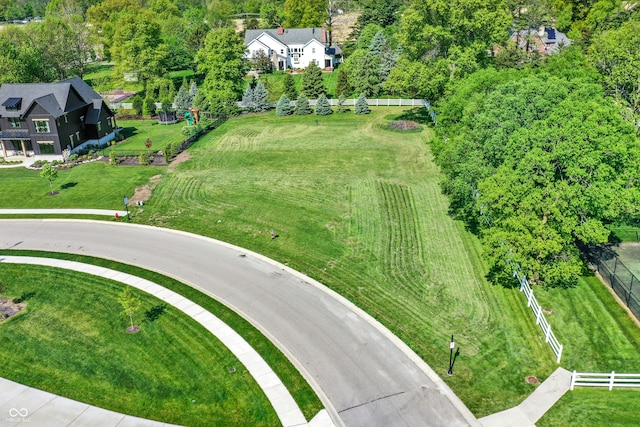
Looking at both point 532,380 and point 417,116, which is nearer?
point 532,380

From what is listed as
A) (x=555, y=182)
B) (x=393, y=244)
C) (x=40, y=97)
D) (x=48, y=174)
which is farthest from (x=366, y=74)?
(x=555, y=182)

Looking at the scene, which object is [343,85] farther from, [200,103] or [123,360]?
[123,360]

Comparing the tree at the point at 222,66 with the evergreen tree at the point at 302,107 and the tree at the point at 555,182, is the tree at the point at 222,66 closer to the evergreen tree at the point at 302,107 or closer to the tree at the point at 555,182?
the evergreen tree at the point at 302,107

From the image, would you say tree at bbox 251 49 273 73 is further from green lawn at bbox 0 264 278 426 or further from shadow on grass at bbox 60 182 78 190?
green lawn at bbox 0 264 278 426

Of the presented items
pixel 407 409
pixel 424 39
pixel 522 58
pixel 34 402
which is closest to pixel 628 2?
pixel 522 58

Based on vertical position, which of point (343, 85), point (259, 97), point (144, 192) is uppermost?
point (343, 85)

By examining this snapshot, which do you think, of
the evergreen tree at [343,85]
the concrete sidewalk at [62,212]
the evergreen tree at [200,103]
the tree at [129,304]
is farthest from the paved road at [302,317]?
the evergreen tree at [343,85]

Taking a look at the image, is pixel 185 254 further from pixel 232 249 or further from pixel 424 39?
pixel 424 39
